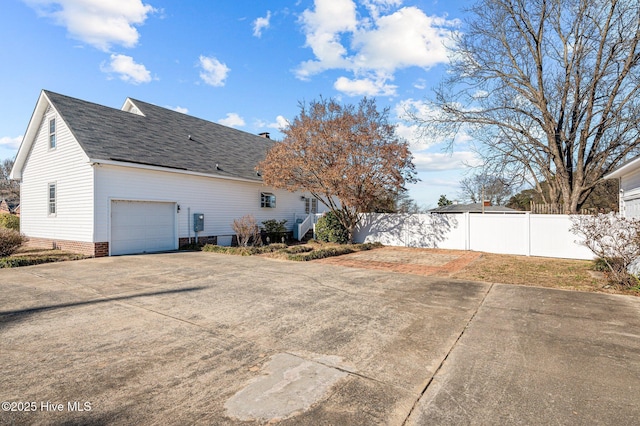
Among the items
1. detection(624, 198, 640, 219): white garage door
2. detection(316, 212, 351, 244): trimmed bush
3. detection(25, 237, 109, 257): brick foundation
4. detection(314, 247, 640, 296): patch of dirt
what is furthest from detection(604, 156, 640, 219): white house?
detection(25, 237, 109, 257): brick foundation

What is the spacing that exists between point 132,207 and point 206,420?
12.6m

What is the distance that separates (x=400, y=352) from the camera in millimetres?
3809

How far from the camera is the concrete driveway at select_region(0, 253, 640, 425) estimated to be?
2635 mm

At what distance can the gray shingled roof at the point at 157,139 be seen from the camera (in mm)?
12617

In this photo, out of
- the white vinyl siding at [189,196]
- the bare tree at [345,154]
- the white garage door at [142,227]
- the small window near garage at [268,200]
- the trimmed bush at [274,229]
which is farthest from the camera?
the small window near garage at [268,200]

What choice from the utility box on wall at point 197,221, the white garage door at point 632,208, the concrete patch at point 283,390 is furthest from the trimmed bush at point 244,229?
the white garage door at point 632,208

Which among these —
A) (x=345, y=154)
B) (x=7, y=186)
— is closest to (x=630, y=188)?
(x=345, y=154)

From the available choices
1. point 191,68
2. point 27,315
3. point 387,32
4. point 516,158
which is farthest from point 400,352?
point 516,158

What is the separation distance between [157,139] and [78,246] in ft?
19.1

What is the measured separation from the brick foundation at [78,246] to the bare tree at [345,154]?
283 inches

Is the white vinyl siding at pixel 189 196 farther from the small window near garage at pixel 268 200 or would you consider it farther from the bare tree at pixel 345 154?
the bare tree at pixel 345 154

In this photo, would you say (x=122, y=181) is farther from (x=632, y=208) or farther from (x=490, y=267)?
(x=632, y=208)

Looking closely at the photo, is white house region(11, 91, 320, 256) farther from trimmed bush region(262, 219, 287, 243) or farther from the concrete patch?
the concrete patch

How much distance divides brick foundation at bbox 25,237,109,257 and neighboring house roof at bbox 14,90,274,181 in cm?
318
